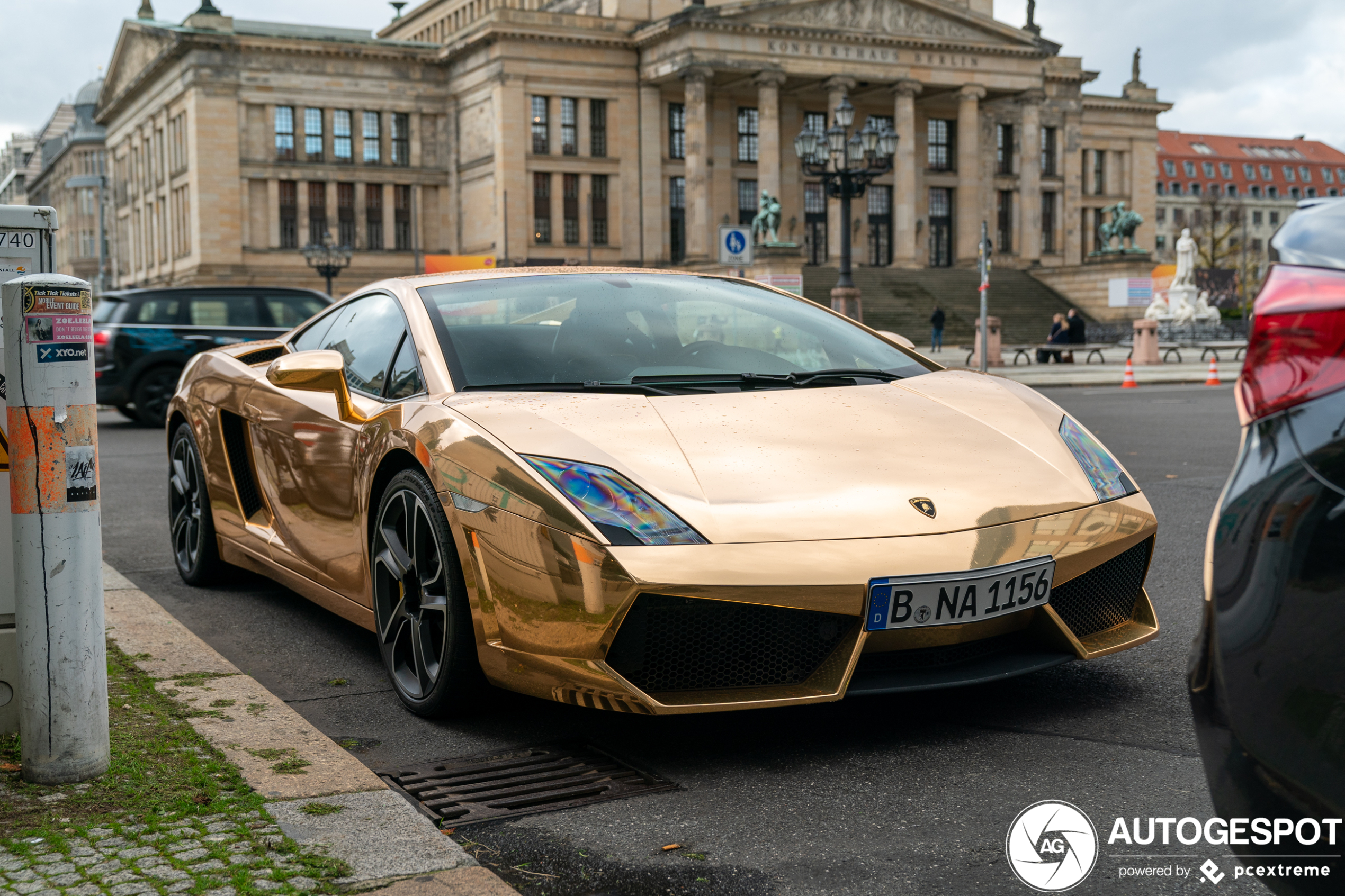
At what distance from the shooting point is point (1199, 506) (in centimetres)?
812

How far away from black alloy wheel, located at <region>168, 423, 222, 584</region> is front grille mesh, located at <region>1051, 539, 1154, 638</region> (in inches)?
148

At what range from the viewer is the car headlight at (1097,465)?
12.6ft

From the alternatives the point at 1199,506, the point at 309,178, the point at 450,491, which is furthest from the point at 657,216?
the point at 450,491

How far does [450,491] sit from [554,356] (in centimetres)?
76

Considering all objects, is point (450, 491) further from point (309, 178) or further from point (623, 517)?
point (309, 178)

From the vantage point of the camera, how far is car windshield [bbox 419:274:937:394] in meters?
4.25

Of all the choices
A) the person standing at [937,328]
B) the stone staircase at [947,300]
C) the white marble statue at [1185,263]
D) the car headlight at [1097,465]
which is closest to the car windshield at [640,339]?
the car headlight at [1097,465]

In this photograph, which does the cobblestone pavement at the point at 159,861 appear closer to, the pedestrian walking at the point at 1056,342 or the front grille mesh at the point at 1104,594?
the front grille mesh at the point at 1104,594

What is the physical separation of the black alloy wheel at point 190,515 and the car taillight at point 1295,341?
15.9 ft

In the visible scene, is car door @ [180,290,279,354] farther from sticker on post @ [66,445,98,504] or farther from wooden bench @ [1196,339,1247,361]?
wooden bench @ [1196,339,1247,361]

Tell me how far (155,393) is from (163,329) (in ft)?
2.61

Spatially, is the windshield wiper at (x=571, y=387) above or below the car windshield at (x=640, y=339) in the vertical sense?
below

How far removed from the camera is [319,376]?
14.5 feet
